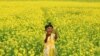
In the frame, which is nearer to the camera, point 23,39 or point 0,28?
point 23,39

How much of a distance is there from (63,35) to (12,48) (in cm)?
274

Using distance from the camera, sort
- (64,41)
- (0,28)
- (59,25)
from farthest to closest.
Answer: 1. (59,25)
2. (0,28)
3. (64,41)

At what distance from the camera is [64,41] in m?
13.7

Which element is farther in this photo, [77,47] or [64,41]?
[64,41]

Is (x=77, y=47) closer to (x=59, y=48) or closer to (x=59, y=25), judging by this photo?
(x=59, y=48)

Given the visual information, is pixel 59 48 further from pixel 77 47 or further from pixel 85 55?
pixel 85 55

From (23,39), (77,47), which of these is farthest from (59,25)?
(77,47)

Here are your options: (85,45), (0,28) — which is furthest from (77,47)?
(0,28)

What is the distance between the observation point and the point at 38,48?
1302 centimetres

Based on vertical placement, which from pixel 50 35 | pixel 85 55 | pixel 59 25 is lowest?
pixel 59 25

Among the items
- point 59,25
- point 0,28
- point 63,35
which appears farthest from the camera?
point 59,25

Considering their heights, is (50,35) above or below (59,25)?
above

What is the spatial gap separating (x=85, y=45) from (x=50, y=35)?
116 inches

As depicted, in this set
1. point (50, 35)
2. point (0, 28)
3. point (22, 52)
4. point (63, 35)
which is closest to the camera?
point (50, 35)
